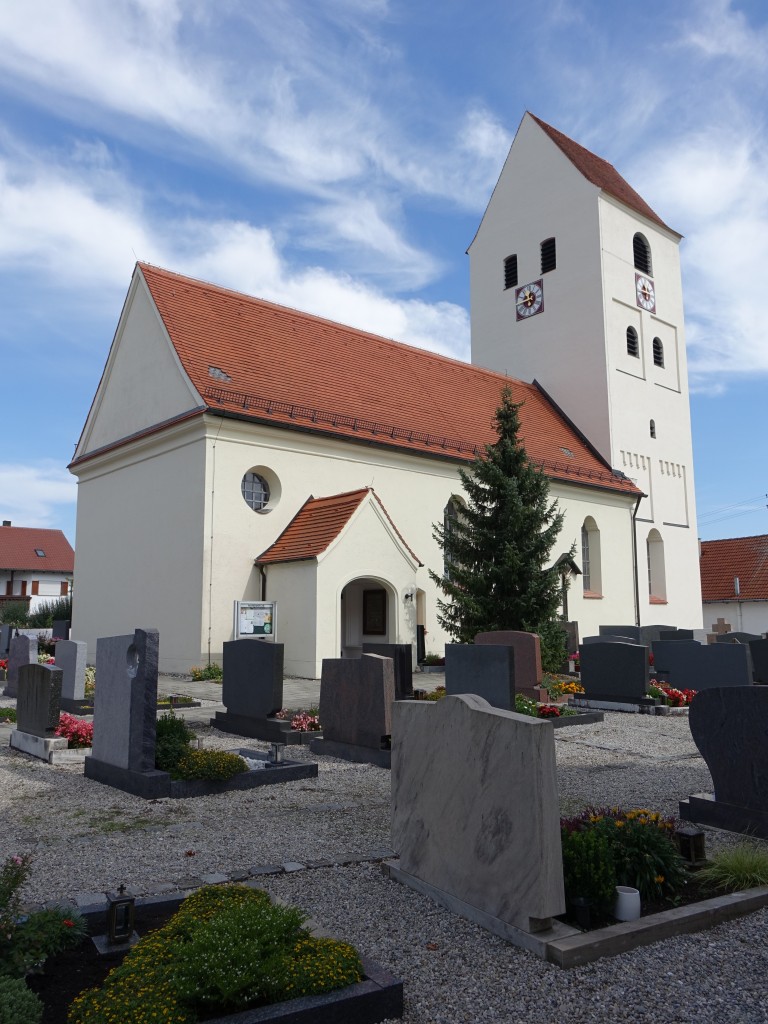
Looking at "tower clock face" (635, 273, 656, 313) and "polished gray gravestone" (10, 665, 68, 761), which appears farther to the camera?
"tower clock face" (635, 273, 656, 313)

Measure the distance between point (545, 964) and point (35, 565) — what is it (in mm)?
59740

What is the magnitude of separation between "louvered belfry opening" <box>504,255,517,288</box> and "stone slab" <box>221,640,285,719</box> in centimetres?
2713

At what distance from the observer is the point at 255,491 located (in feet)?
69.9

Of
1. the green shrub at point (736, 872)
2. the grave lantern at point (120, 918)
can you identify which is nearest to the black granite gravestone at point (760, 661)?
the green shrub at point (736, 872)

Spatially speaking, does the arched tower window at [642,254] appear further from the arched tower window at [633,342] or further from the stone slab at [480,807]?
the stone slab at [480,807]

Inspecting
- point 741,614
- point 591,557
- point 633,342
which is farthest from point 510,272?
point 741,614

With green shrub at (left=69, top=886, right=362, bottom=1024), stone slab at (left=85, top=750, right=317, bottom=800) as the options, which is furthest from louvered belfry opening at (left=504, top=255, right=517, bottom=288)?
green shrub at (left=69, top=886, right=362, bottom=1024)

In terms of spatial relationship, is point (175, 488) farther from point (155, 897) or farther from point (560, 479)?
point (155, 897)

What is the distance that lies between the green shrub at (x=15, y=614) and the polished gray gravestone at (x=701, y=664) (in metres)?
21.9

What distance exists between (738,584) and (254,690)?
33654 mm

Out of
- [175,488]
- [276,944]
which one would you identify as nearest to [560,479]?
[175,488]

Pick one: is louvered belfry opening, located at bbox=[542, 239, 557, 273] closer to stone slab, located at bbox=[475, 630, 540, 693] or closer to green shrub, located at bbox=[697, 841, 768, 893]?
stone slab, located at bbox=[475, 630, 540, 693]

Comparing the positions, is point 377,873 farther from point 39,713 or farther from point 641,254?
point 641,254

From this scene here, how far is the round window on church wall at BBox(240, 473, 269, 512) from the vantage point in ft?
69.2
